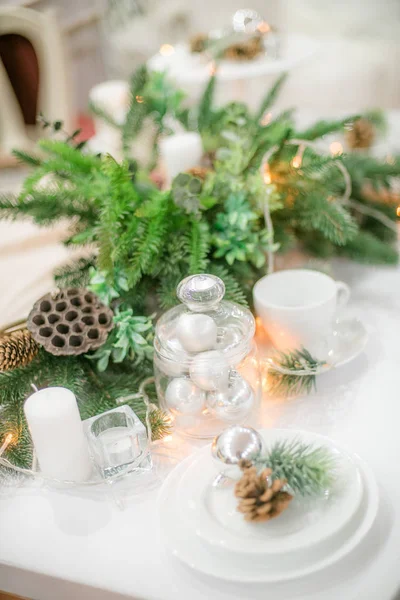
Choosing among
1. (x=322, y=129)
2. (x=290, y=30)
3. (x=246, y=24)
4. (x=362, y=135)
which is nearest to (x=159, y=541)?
(x=322, y=129)

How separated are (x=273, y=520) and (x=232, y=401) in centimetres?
16

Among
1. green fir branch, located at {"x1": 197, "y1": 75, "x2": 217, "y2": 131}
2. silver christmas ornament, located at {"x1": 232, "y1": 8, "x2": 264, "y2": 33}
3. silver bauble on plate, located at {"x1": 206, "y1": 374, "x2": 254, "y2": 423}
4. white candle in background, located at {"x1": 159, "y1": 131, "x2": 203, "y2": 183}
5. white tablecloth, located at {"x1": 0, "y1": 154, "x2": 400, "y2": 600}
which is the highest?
silver christmas ornament, located at {"x1": 232, "y1": 8, "x2": 264, "y2": 33}

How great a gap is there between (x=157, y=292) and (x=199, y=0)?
7.31ft

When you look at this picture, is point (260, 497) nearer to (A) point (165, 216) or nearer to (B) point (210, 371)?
(B) point (210, 371)

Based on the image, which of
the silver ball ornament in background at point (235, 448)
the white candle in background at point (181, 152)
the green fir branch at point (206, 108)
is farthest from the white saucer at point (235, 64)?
the silver ball ornament in background at point (235, 448)

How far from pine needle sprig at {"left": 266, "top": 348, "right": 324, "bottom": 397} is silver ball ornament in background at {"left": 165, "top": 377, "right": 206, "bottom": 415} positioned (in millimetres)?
119

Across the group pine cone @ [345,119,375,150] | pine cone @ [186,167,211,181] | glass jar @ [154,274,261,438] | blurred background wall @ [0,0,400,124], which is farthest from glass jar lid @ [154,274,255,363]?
blurred background wall @ [0,0,400,124]

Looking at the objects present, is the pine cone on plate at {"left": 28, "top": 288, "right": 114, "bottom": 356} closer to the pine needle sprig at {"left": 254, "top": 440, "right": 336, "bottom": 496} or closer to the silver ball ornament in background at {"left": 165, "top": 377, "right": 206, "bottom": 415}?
the silver ball ornament in background at {"left": 165, "top": 377, "right": 206, "bottom": 415}

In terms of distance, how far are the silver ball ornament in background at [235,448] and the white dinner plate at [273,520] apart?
29mm

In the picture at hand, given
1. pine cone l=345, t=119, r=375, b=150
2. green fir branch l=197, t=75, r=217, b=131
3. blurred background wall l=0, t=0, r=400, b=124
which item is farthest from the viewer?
blurred background wall l=0, t=0, r=400, b=124

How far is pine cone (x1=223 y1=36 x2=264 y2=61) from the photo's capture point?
1813 millimetres

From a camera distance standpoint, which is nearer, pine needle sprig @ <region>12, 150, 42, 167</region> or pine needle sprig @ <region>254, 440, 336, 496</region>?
pine needle sprig @ <region>254, 440, 336, 496</region>

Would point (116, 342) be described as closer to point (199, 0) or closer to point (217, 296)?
point (217, 296)

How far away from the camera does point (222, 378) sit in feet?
2.39
